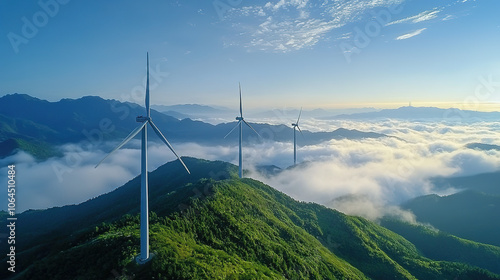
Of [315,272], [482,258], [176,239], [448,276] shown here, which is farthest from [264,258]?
[482,258]

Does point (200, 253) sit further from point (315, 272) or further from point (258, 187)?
point (258, 187)

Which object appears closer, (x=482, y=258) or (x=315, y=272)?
(x=315, y=272)

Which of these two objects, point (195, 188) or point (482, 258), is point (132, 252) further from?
point (482, 258)

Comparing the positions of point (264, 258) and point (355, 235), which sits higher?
point (264, 258)

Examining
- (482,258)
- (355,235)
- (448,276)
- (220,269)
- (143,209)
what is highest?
(143,209)

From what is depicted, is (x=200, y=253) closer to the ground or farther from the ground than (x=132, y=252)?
closer to the ground

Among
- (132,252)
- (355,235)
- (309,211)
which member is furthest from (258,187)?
(132,252)

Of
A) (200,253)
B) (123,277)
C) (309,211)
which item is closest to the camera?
(123,277)

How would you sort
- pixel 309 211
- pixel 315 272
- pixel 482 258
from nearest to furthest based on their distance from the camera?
pixel 315 272 → pixel 309 211 → pixel 482 258

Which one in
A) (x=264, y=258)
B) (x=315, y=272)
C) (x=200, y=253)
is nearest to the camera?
(x=200, y=253)
